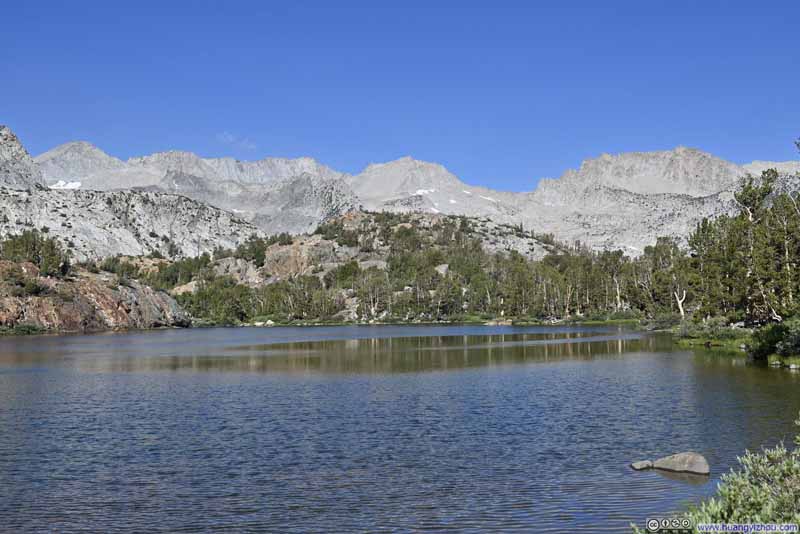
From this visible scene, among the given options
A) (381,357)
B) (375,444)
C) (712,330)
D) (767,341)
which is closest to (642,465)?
(375,444)

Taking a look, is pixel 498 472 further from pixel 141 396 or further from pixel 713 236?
pixel 713 236

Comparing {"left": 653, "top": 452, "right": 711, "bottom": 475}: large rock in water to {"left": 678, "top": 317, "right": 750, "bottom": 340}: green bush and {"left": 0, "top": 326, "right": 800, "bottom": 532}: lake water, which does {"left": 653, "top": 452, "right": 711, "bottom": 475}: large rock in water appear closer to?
A: {"left": 0, "top": 326, "right": 800, "bottom": 532}: lake water

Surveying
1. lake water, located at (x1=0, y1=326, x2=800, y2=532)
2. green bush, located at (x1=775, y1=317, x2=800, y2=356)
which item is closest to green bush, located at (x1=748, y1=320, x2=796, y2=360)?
green bush, located at (x1=775, y1=317, x2=800, y2=356)

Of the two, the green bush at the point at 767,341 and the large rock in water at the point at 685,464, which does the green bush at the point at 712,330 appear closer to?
the green bush at the point at 767,341

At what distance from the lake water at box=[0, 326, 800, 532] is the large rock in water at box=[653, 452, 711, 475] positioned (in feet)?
2.28

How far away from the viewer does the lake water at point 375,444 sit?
29.8 meters

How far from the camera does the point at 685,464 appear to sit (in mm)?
34062

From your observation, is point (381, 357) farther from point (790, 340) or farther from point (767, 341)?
point (790, 340)

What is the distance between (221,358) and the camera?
114000mm

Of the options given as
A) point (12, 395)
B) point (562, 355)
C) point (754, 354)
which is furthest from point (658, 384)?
point (12, 395)

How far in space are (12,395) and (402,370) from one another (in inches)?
Result: 1616

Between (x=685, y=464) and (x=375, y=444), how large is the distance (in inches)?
664

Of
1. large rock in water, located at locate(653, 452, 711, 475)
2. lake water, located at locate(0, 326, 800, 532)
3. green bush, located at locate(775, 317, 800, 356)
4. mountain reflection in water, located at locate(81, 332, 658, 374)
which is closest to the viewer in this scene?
lake water, located at locate(0, 326, 800, 532)

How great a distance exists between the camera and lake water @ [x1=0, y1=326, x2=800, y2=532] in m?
29.8
